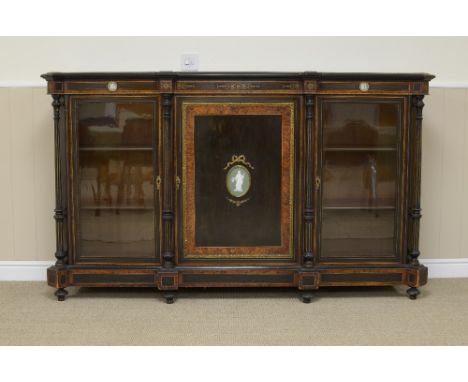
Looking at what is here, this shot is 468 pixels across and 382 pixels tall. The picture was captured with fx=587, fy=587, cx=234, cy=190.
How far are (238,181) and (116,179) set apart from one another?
742mm

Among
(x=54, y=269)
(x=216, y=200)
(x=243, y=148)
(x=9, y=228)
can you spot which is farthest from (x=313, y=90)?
(x=9, y=228)

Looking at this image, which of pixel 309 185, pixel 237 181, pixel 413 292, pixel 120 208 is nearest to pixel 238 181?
pixel 237 181

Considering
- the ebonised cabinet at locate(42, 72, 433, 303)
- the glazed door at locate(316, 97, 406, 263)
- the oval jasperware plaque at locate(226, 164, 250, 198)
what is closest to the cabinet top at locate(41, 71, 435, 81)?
the ebonised cabinet at locate(42, 72, 433, 303)

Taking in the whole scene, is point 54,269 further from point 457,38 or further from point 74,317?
point 457,38

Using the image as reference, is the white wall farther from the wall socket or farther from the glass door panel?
the glass door panel

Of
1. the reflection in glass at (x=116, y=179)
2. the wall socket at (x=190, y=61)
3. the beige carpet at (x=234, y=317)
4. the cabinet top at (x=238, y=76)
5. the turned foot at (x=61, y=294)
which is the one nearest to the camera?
the beige carpet at (x=234, y=317)

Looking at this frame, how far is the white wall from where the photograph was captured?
156 inches

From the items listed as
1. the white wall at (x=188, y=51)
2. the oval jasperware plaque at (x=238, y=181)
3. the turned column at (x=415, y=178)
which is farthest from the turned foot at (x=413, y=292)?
the white wall at (x=188, y=51)

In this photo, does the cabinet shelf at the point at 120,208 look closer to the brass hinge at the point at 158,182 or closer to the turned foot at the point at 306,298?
the brass hinge at the point at 158,182

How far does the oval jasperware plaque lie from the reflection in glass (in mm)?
464

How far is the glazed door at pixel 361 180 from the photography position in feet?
11.5

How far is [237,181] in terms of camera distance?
11.5 feet

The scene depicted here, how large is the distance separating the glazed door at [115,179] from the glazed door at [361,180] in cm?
102

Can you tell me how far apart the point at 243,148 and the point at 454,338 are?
1.56m
